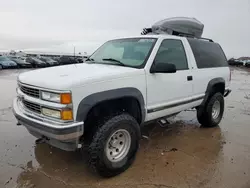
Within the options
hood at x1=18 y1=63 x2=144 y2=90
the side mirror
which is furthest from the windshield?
hood at x1=18 y1=63 x2=144 y2=90

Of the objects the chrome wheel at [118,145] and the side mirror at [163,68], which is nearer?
the chrome wheel at [118,145]

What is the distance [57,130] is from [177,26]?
343cm

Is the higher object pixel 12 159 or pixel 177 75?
pixel 177 75

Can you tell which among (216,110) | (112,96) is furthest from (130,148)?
(216,110)

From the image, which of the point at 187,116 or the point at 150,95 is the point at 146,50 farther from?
the point at 187,116

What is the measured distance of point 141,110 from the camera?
11.8 ft

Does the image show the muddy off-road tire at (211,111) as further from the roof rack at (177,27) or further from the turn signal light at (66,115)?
the turn signal light at (66,115)

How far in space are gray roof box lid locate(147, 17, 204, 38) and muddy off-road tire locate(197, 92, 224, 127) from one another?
1.57 meters

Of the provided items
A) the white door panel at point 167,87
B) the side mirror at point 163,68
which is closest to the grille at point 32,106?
the white door panel at point 167,87

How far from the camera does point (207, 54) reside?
5.27m

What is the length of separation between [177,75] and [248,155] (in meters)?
1.92

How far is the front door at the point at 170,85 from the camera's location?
3777 mm

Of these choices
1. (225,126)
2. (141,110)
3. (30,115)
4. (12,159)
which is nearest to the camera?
(30,115)

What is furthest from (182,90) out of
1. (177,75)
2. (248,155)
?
(248,155)
